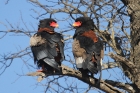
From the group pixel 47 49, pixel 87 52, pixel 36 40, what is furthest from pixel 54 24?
pixel 87 52

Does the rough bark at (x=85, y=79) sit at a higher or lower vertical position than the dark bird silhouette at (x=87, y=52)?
lower

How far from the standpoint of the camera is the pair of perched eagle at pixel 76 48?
7582 mm

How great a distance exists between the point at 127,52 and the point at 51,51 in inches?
68.4

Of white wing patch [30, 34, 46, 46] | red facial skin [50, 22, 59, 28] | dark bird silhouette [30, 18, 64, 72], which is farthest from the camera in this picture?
red facial skin [50, 22, 59, 28]

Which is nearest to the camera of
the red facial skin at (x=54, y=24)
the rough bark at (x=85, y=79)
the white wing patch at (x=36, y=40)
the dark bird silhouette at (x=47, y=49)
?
the rough bark at (x=85, y=79)

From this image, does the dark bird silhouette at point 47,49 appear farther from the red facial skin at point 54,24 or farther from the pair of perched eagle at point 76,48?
the red facial skin at point 54,24

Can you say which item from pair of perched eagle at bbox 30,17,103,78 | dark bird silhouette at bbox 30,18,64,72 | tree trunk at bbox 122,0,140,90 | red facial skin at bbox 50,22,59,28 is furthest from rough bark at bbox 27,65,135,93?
red facial skin at bbox 50,22,59,28

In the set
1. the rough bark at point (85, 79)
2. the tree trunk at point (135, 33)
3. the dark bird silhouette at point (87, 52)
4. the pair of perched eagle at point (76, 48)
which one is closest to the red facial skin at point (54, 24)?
the pair of perched eagle at point (76, 48)

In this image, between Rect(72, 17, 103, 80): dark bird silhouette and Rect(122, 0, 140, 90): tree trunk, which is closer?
Rect(72, 17, 103, 80): dark bird silhouette

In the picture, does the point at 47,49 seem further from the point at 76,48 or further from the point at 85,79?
the point at 85,79

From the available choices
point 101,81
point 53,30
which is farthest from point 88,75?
point 53,30

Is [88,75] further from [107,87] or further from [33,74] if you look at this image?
[33,74]

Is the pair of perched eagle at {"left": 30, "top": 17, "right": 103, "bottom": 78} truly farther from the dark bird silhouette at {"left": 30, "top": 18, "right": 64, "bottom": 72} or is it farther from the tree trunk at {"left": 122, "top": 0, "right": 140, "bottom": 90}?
the tree trunk at {"left": 122, "top": 0, "right": 140, "bottom": 90}

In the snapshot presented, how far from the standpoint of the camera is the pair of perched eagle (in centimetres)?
758
